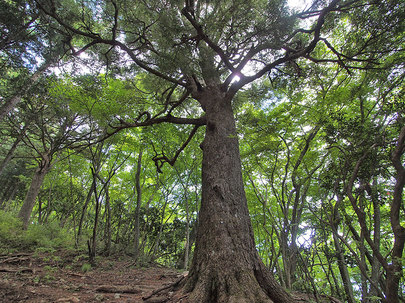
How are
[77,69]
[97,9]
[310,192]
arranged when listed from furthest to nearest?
1. [77,69]
2. [310,192]
3. [97,9]

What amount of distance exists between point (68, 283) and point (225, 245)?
298cm

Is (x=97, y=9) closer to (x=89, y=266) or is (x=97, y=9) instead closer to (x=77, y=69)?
(x=77, y=69)

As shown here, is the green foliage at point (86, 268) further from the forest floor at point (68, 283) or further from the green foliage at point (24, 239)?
the green foliage at point (24, 239)

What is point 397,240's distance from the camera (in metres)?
1.64

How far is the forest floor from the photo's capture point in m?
2.35

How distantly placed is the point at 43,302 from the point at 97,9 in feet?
18.6

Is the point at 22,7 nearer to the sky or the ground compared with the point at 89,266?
nearer to the sky

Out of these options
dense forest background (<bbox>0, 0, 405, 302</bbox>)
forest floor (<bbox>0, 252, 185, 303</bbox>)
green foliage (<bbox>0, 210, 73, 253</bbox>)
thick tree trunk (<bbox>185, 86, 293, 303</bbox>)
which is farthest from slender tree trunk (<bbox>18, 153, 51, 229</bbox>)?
thick tree trunk (<bbox>185, 86, 293, 303</bbox>)

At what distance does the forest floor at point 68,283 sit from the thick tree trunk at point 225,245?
0.56 meters

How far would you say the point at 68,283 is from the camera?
10.5 feet

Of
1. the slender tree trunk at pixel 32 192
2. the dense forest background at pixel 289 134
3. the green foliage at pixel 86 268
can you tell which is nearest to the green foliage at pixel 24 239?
the dense forest background at pixel 289 134

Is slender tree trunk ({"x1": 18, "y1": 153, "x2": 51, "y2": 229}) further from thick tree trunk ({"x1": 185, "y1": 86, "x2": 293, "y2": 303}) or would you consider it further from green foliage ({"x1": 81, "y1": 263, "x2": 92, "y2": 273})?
thick tree trunk ({"x1": 185, "y1": 86, "x2": 293, "y2": 303})

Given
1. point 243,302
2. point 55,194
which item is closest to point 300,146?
point 243,302

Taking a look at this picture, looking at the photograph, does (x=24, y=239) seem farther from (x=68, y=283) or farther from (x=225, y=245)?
(x=225, y=245)
